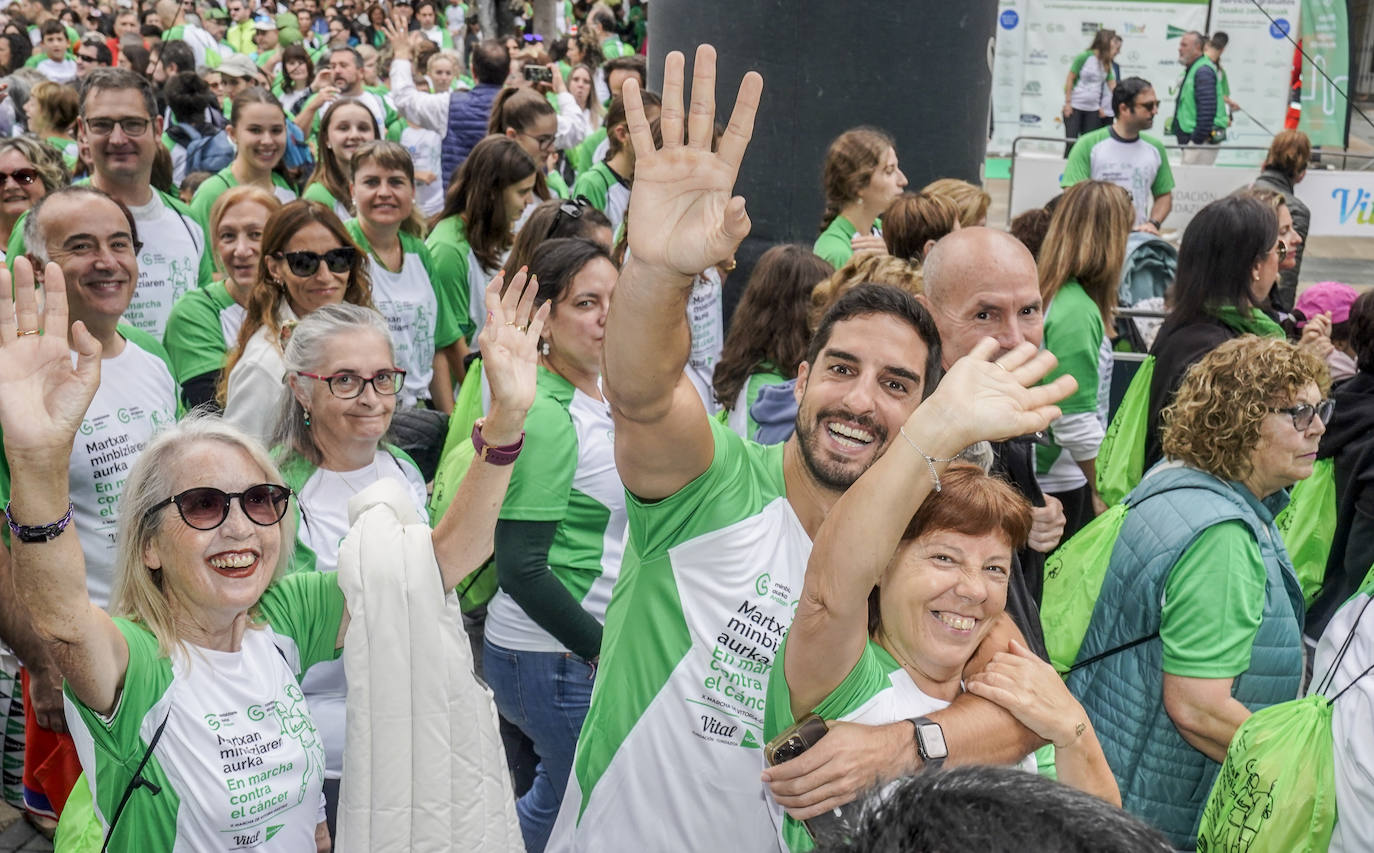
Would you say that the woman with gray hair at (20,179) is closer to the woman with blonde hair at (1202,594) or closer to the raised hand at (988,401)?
the woman with blonde hair at (1202,594)

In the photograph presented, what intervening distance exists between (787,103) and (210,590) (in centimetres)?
438

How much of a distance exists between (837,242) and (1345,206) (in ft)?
32.3

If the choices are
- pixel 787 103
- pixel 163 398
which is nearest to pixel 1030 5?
pixel 787 103

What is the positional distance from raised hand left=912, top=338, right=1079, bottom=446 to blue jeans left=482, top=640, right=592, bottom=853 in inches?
70.6

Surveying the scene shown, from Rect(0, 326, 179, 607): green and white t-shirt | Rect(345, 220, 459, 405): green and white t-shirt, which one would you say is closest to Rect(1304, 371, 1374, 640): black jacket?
Rect(345, 220, 459, 405): green and white t-shirt

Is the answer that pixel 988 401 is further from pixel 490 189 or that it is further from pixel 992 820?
pixel 490 189

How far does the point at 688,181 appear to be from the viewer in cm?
234

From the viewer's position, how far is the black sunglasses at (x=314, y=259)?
460 cm

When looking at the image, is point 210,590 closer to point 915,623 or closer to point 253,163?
point 915,623

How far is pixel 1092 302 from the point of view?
544cm

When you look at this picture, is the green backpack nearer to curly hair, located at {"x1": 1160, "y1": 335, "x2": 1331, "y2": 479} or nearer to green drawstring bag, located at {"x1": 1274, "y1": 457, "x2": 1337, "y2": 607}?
curly hair, located at {"x1": 1160, "y1": 335, "x2": 1331, "y2": 479}

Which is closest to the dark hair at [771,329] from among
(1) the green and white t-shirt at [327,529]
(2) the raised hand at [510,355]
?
(1) the green and white t-shirt at [327,529]

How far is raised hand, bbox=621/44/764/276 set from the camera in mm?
2260

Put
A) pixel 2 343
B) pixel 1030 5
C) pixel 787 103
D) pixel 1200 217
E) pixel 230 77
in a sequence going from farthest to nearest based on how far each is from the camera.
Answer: pixel 1030 5 < pixel 230 77 < pixel 787 103 < pixel 1200 217 < pixel 2 343
